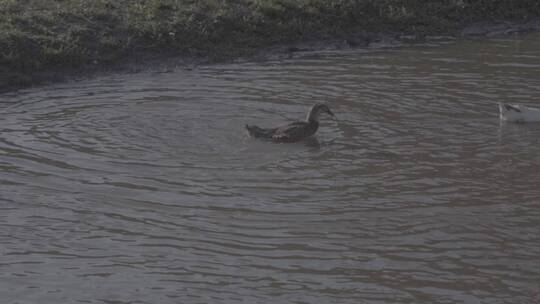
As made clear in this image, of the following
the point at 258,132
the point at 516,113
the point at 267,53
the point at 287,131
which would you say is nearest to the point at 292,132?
the point at 287,131

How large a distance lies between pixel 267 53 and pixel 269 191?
7.44 meters

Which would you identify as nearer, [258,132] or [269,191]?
[269,191]

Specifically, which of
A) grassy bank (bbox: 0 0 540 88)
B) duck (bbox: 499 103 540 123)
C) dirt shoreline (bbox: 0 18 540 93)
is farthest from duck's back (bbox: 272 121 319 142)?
grassy bank (bbox: 0 0 540 88)

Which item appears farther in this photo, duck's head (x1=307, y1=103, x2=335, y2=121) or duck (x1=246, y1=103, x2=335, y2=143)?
duck's head (x1=307, y1=103, x2=335, y2=121)

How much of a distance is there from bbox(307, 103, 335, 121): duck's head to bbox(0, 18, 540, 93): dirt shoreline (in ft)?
13.5

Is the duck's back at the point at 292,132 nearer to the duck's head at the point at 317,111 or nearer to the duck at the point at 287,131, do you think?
the duck at the point at 287,131

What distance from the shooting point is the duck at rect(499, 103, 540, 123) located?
1260cm

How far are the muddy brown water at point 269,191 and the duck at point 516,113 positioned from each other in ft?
0.58

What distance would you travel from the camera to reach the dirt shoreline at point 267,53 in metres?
15.3

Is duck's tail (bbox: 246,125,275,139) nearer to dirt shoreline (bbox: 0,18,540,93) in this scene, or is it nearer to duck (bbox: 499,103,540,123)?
duck (bbox: 499,103,540,123)

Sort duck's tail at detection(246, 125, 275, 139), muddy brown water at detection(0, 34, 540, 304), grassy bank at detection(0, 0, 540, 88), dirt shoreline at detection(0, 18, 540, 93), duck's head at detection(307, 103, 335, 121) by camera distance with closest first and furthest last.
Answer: muddy brown water at detection(0, 34, 540, 304), duck's tail at detection(246, 125, 275, 139), duck's head at detection(307, 103, 335, 121), dirt shoreline at detection(0, 18, 540, 93), grassy bank at detection(0, 0, 540, 88)

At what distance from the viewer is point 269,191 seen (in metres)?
10.0

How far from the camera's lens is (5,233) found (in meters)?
8.97

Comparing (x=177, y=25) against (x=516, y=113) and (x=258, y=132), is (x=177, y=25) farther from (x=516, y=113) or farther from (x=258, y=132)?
(x=516, y=113)
